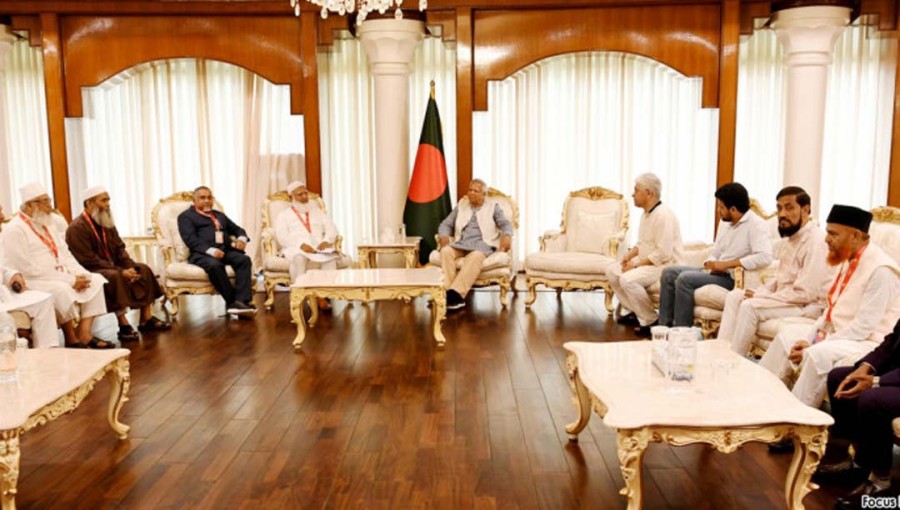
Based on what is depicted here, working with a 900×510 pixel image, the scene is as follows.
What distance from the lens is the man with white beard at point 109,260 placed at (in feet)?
18.9

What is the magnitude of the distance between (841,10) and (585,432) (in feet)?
18.2

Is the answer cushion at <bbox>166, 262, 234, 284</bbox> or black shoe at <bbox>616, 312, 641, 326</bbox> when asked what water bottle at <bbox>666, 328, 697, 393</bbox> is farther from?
cushion at <bbox>166, 262, 234, 284</bbox>

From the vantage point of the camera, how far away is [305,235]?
22.9 feet

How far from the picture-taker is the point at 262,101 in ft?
27.9

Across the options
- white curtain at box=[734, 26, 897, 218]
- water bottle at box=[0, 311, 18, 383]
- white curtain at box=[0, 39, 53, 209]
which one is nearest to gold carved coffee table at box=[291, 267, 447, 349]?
water bottle at box=[0, 311, 18, 383]

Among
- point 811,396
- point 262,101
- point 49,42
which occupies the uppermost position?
point 49,42

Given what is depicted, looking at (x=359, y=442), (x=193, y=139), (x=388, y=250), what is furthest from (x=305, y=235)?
(x=359, y=442)

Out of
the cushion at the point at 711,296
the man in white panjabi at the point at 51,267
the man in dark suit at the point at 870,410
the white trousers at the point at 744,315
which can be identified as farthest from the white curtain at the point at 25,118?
the man in dark suit at the point at 870,410

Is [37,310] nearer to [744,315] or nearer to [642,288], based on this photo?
[642,288]

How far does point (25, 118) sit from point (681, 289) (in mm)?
7564

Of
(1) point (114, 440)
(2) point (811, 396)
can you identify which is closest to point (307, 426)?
(1) point (114, 440)

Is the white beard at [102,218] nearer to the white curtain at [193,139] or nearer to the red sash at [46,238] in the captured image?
the red sash at [46,238]

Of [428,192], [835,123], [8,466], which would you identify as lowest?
[8,466]

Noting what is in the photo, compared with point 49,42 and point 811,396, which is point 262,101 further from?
point 811,396
